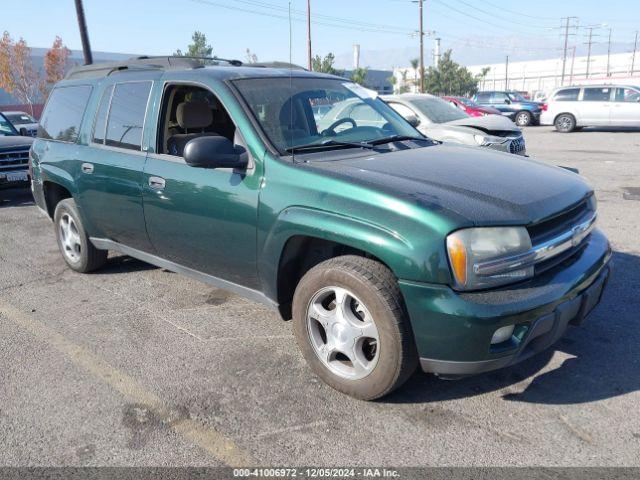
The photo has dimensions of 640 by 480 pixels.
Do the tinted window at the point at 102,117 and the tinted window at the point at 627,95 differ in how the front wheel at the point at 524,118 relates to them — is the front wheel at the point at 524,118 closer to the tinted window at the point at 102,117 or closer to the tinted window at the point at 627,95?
the tinted window at the point at 627,95

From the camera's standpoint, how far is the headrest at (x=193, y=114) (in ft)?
14.1

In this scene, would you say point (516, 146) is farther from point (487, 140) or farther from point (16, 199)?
point (16, 199)

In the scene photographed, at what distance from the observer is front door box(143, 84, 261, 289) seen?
3500mm

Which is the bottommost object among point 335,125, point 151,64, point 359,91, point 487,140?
point 487,140

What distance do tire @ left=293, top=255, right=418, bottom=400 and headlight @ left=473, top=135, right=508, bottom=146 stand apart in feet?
22.3

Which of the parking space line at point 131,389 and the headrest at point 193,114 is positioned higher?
the headrest at point 193,114

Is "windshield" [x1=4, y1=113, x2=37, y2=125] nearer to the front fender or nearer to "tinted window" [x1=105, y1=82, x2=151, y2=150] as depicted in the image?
"tinted window" [x1=105, y1=82, x2=151, y2=150]

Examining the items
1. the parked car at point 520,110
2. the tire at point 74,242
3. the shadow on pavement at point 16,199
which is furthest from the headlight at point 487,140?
the parked car at point 520,110

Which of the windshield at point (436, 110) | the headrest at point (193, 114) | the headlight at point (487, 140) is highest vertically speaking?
the headrest at point (193, 114)

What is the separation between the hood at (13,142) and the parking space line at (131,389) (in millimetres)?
5596

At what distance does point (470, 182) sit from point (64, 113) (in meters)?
4.08

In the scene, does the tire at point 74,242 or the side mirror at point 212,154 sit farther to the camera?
the tire at point 74,242

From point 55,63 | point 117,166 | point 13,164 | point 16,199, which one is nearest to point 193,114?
point 117,166

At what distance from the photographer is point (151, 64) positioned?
452 centimetres
